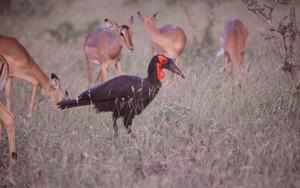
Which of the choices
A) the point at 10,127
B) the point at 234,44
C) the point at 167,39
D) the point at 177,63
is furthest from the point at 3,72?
the point at 167,39

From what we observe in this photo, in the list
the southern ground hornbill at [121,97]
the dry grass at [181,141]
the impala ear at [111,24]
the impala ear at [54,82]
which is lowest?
the dry grass at [181,141]

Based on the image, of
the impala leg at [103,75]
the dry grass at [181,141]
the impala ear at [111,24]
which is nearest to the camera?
the dry grass at [181,141]

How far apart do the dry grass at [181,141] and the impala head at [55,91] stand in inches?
7.8

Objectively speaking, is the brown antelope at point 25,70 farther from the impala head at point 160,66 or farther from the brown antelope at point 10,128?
the brown antelope at point 10,128

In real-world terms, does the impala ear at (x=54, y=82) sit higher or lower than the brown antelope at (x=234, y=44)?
lower

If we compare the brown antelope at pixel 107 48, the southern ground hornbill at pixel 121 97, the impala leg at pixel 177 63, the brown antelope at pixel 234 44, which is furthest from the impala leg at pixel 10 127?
the brown antelope at pixel 234 44

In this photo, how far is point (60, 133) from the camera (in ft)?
23.2

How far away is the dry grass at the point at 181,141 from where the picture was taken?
5.73 metres

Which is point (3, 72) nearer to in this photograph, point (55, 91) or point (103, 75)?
point (55, 91)

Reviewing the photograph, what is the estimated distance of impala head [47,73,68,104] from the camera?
29.9 feet

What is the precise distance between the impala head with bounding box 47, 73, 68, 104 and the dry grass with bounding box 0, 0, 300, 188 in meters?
0.20

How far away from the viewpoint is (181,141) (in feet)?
22.4

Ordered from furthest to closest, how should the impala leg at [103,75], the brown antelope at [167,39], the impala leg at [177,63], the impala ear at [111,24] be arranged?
the brown antelope at [167,39] → the impala ear at [111,24] → the impala leg at [177,63] → the impala leg at [103,75]

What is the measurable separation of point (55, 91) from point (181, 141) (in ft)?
10.4
